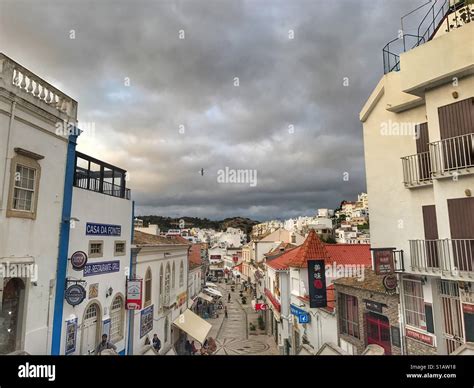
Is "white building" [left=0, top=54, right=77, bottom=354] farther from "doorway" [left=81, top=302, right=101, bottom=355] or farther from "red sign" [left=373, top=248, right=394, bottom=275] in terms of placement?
"red sign" [left=373, top=248, right=394, bottom=275]

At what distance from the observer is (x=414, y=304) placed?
897cm

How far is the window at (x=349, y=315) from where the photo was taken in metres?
11.9

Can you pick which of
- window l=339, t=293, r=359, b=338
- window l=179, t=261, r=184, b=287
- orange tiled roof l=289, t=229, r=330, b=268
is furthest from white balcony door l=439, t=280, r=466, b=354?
window l=179, t=261, r=184, b=287

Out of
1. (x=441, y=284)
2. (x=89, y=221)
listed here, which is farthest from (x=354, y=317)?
(x=89, y=221)

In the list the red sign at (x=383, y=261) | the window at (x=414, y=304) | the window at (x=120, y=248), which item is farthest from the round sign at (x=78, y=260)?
the window at (x=414, y=304)

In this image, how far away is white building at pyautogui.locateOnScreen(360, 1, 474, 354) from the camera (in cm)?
715

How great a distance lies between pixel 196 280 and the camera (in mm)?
29531

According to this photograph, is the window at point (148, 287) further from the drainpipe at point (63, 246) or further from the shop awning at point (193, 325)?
the drainpipe at point (63, 246)
